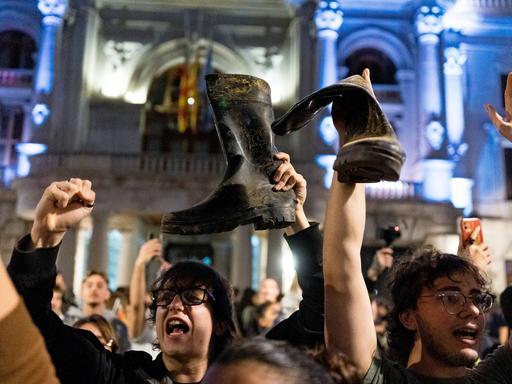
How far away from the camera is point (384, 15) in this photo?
72.8 feet

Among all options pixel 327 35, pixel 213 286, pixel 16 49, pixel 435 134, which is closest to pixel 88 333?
pixel 213 286

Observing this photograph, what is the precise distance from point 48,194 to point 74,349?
1.98 feet

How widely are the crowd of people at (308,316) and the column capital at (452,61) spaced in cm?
1961

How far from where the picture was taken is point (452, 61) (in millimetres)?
21625

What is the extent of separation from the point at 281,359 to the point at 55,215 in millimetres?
1099

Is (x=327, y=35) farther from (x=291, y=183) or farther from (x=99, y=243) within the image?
(x=291, y=183)

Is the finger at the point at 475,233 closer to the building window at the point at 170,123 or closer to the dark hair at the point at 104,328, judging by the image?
the dark hair at the point at 104,328

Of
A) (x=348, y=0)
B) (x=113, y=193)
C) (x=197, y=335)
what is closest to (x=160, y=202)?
(x=113, y=193)

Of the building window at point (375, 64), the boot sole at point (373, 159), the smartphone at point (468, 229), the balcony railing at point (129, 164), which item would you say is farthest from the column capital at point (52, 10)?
the boot sole at point (373, 159)

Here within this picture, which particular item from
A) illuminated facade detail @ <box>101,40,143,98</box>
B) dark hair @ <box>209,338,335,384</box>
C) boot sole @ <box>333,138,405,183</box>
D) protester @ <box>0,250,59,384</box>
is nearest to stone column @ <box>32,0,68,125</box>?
illuminated facade detail @ <box>101,40,143,98</box>

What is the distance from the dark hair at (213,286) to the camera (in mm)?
2725

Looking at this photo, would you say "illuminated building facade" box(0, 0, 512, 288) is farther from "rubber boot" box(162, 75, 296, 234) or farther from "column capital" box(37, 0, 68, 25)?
"rubber boot" box(162, 75, 296, 234)

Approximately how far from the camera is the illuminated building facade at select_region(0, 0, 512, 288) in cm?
1845

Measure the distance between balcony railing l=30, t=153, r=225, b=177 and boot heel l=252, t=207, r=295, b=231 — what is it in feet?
53.7
